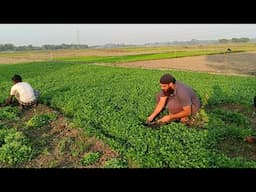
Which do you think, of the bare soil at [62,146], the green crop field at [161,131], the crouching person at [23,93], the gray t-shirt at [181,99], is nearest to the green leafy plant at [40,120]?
the bare soil at [62,146]

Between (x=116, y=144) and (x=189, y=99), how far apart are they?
1913mm

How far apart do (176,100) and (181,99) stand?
0.15m

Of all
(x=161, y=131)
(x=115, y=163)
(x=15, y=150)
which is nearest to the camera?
(x=115, y=163)

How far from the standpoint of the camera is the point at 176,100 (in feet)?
21.8

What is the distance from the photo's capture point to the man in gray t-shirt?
6.46 metres

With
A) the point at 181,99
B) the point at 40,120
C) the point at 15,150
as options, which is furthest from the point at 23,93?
the point at 181,99

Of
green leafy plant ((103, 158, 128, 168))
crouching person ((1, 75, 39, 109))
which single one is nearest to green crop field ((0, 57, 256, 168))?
green leafy plant ((103, 158, 128, 168))

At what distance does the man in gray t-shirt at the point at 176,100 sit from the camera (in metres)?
6.46

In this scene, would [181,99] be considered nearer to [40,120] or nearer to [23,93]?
[40,120]

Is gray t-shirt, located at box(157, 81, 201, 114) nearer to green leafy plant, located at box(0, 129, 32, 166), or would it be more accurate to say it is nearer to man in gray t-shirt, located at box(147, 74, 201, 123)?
man in gray t-shirt, located at box(147, 74, 201, 123)
